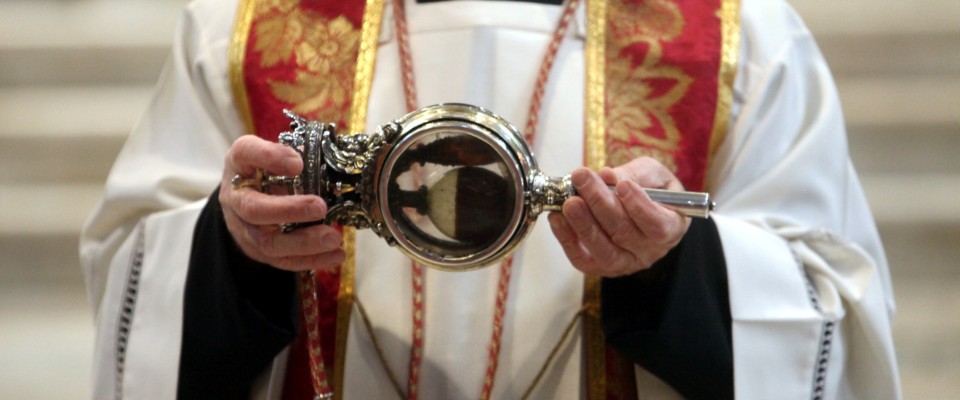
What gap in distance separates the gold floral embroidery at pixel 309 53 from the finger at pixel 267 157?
1.65 feet

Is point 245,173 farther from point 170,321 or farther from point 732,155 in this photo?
point 732,155

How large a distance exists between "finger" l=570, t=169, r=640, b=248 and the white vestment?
352mm

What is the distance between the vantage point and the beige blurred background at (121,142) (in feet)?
10.3

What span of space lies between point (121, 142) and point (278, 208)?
1931 millimetres

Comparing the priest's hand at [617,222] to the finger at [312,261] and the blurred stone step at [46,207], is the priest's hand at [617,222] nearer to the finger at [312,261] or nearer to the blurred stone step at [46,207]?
the finger at [312,261]

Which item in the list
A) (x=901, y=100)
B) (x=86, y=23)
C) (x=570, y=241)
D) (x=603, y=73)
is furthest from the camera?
(x=86, y=23)

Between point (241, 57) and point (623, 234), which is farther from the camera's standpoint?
point (241, 57)

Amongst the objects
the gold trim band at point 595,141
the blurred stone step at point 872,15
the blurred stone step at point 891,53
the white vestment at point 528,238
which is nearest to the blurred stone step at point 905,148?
the blurred stone step at point 891,53

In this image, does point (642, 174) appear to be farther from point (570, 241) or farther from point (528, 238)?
point (528, 238)

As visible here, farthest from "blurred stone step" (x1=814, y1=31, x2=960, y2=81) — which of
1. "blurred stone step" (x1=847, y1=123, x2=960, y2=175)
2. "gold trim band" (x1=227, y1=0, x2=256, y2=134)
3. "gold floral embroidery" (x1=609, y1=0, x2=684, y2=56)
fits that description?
"gold trim band" (x1=227, y1=0, x2=256, y2=134)

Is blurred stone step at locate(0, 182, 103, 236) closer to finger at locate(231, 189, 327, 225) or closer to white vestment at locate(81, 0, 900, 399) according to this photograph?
white vestment at locate(81, 0, 900, 399)

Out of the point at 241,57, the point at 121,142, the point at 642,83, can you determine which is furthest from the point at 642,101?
the point at 121,142

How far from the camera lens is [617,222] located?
4.95 ft

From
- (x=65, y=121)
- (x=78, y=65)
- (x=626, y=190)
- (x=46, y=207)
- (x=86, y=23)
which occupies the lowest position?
(x=46, y=207)
